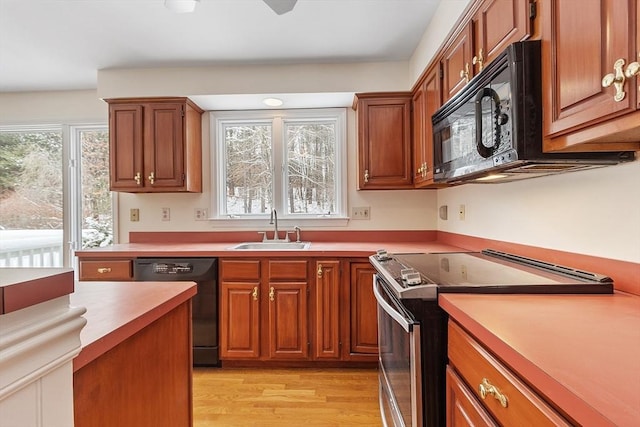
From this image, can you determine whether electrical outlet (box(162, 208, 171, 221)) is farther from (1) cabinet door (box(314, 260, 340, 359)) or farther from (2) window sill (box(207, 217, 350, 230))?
(1) cabinet door (box(314, 260, 340, 359))

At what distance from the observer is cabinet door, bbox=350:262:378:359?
2.32m

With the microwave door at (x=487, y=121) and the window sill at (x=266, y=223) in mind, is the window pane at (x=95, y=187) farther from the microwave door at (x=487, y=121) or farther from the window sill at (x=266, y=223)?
the microwave door at (x=487, y=121)

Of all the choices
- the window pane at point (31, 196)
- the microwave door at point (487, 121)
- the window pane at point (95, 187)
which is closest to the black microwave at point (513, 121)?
the microwave door at point (487, 121)

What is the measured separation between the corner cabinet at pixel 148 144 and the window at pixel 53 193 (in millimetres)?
599

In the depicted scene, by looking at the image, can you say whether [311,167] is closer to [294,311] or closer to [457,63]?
[294,311]

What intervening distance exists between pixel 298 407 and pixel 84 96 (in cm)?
333

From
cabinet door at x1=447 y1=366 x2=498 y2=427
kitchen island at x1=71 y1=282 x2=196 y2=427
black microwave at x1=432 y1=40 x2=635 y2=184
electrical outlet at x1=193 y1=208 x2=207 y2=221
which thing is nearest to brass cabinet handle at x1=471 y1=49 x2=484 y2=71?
black microwave at x1=432 y1=40 x2=635 y2=184

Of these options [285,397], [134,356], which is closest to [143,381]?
[134,356]

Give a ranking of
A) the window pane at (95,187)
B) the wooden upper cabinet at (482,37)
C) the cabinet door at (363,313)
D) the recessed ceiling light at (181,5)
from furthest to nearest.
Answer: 1. the window pane at (95,187)
2. the cabinet door at (363,313)
3. the recessed ceiling light at (181,5)
4. the wooden upper cabinet at (482,37)

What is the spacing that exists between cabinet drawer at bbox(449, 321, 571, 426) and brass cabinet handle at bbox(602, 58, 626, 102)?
68cm

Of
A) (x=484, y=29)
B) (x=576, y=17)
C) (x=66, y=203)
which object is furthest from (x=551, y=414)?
(x=66, y=203)

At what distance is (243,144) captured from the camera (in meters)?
3.10

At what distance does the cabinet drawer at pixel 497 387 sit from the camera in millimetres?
636

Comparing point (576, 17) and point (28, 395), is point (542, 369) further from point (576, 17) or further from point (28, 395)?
point (576, 17)
